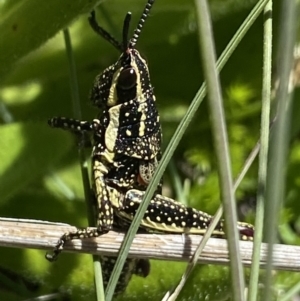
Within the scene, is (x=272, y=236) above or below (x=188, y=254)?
below

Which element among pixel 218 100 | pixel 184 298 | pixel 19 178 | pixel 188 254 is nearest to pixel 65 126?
pixel 19 178

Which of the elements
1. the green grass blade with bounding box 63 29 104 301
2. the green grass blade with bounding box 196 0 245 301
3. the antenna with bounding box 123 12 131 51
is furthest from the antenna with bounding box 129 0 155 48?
the green grass blade with bounding box 196 0 245 301

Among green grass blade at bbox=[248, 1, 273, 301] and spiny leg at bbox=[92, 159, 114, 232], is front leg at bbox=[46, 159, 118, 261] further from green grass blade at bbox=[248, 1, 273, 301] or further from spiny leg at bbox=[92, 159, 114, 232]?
green grass blade at bbox=[248, 1, 273, 301]

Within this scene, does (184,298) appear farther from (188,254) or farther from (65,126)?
(65,126)

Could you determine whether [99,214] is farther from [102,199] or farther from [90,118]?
[90,118]

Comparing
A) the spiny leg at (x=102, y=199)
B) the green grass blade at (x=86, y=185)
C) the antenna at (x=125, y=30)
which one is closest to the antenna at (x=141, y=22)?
the antenna at (x=125, y=30)
